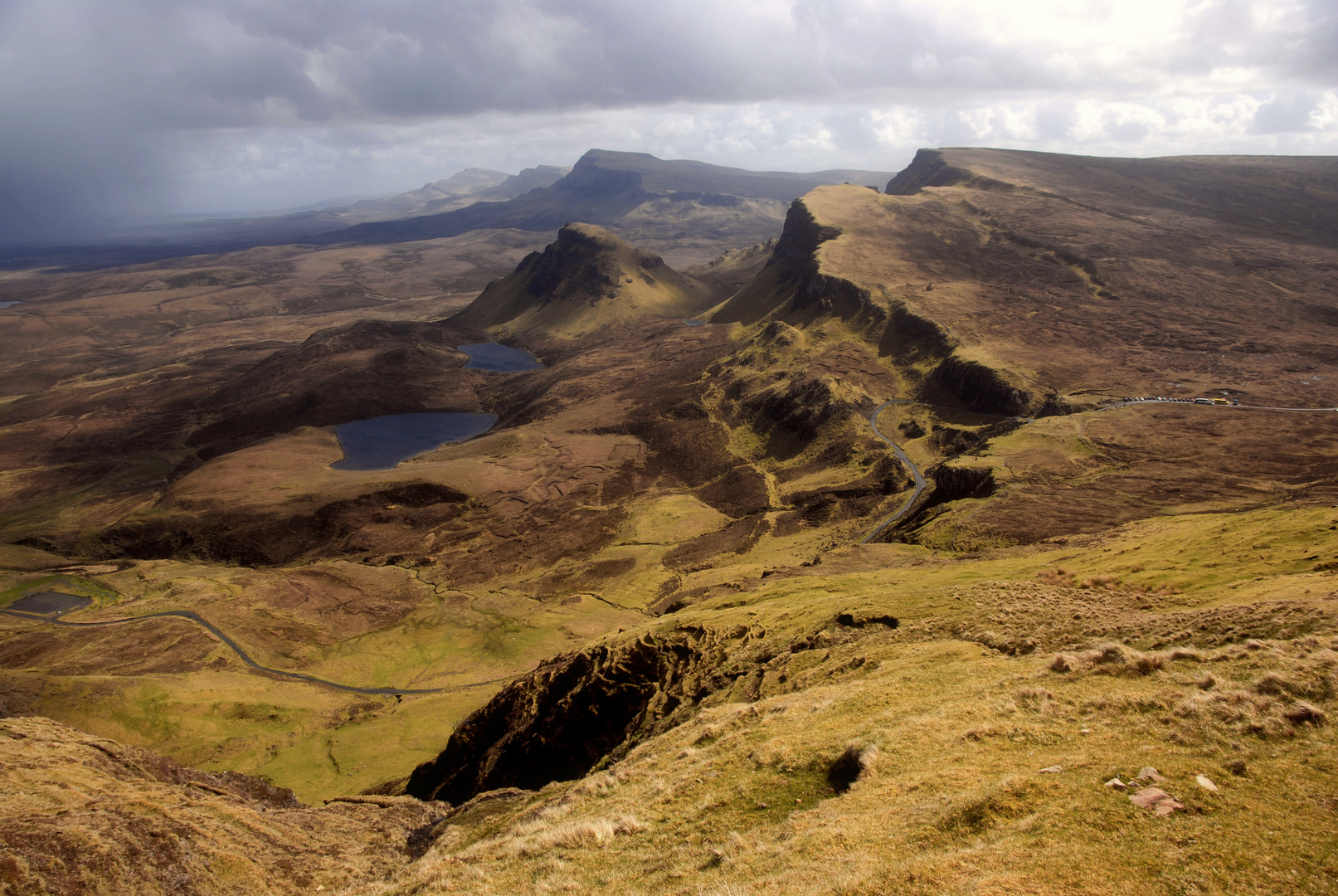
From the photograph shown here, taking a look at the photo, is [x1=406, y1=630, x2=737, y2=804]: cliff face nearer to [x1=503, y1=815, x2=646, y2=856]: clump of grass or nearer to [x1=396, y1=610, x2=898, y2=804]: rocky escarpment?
[x1=396, y1=610, x2=898, y2=804]: rocky escarpment

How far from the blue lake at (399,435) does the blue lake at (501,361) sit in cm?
3129

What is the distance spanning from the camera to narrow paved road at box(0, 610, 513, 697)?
6078 centimetres

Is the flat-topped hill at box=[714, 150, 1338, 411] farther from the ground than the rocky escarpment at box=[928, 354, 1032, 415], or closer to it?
farther from the ground

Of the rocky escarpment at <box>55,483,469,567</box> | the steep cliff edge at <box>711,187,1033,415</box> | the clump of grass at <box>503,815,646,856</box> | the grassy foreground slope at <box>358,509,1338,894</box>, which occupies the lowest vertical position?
the rocky escarpment at <box>55,483,469,567</box>

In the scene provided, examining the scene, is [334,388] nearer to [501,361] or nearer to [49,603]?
[501,361]

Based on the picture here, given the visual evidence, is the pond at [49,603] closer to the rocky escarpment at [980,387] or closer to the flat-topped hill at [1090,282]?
the rocky escarpment at [980,387]

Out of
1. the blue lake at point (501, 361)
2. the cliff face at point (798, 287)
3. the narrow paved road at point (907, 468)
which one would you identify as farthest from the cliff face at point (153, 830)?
the blue lake at point (501, 361)

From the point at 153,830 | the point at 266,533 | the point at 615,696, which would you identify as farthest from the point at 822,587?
the point at 266,533

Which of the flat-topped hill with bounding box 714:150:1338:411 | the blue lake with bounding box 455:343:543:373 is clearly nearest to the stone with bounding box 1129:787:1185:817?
the flat-topped hill with bounding box 714:150:1338:411

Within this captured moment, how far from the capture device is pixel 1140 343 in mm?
108375

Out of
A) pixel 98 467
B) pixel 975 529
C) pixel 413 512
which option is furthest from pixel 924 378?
pixel 98 467

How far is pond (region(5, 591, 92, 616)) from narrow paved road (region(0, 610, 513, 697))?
40.5 inches

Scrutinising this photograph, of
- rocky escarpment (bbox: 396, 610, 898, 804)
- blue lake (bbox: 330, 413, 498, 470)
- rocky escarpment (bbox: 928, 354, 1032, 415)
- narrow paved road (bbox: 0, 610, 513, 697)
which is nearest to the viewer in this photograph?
rocky escarpment (bbox: 396, 610, 898, 804)

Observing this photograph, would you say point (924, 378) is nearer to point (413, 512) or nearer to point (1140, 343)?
point (1140, 343)
